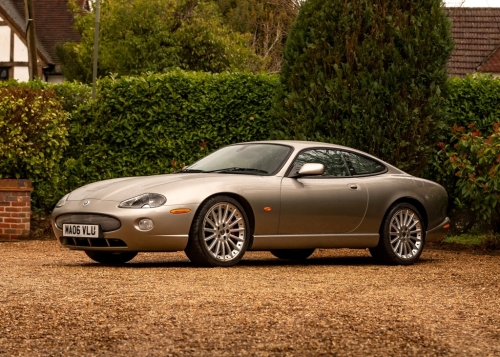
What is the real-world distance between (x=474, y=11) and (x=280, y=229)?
30497 mm

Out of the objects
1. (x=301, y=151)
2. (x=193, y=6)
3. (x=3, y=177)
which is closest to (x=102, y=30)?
(x=193, y=6)

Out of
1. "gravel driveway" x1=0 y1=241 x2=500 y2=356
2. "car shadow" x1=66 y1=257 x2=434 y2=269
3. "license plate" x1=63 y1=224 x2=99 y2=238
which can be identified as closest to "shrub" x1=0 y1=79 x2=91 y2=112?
"car shadow" x1=66 y1=257 x2=434 y2=269

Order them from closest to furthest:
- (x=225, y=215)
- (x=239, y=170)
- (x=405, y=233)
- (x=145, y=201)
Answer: (x=145, y=201) → (x=225, y=215) → (x=239, y=170) → (x=405, y=233)

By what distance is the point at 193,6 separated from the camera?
3434 centimetres

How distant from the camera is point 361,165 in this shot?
41.3 feet

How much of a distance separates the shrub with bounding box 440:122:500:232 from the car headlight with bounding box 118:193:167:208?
208 inches

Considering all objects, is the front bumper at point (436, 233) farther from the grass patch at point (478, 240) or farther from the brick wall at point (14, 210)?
the brick wall at point (14, 210)

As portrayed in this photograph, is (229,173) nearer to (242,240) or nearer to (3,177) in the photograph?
(242,240)

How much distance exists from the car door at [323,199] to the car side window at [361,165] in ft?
0.25

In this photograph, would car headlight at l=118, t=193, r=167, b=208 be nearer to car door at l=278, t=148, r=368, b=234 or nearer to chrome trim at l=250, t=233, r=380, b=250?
chrome trim at l=250, t=233, r=380, b=250

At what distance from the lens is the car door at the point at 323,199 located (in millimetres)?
11586

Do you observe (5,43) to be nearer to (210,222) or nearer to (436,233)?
(436,233)

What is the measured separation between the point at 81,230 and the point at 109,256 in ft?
3.03

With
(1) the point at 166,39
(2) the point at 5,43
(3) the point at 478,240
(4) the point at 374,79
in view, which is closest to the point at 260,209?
(4) the point at 374,79
